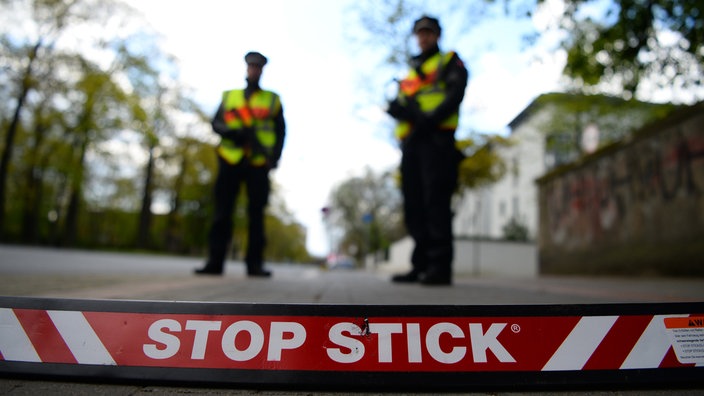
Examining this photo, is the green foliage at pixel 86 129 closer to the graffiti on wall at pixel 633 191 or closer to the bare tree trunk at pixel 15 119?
the bare tree trunk at pixel 15 119

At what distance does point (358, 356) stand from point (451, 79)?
3.24 meters

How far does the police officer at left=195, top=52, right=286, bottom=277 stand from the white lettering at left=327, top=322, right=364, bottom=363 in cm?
190

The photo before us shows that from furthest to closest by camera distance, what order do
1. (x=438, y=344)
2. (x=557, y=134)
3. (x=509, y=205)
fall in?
1. (x=509, y=205)
2. (x=557, y=134)
3. (x=438, y=344)

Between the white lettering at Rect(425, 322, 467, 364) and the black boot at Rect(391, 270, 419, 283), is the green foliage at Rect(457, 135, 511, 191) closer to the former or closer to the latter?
the black boot at Rect(391, 270, 419, 283)

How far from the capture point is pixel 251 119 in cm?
349

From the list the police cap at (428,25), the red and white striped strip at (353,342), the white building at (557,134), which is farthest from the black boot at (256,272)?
the red and white striped strip at (353,342)

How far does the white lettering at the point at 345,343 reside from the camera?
105 cm

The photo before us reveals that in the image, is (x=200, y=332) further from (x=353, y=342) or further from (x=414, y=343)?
(x=414, y=343)

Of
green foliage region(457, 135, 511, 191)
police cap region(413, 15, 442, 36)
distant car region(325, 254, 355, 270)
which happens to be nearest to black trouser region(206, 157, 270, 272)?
police cap region(413, 15, 442, 36)

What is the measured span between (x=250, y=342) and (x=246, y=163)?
3632 millimetres

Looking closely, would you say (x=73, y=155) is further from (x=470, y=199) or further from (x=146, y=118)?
(x=470, y=199)

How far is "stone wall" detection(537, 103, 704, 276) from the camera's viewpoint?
7.29m

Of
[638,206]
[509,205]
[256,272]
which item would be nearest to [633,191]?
[638,206]

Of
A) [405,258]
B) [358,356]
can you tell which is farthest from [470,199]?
[358,356]
